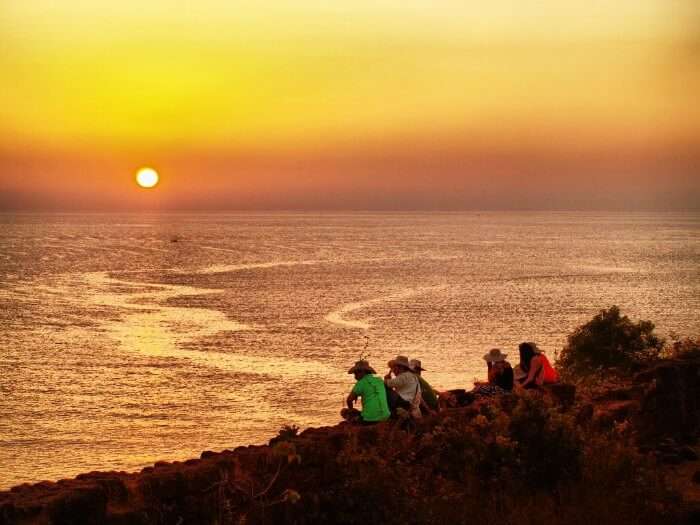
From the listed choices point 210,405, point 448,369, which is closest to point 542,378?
point 210,405

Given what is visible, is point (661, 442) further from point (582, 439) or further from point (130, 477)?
point (130, 477)

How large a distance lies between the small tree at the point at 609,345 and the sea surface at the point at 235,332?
8.35m

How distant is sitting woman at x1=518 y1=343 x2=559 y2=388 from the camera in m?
16.2

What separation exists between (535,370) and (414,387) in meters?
3.33

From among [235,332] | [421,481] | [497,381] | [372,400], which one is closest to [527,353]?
[497,381]

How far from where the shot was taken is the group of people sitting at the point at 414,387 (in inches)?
514

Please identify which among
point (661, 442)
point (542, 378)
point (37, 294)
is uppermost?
point (37, 294)

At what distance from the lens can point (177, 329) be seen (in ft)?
168

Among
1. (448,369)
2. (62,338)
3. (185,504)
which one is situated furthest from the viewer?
(62,338)

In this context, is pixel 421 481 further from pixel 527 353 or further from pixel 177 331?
pixel 177 331

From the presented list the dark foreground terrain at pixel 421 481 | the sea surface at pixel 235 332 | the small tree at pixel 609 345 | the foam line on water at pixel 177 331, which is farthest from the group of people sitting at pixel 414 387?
the foam line on water at pixel 177 331

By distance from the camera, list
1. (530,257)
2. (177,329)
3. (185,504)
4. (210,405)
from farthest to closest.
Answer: (530,257) → (177,329) → (210,405) → (185,504)

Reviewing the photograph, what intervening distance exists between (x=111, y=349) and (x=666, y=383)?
3393cm

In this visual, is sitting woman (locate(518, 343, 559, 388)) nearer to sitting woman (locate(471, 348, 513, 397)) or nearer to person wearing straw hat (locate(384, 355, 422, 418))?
sitting woman (locate(471, 348, 513, 397))
